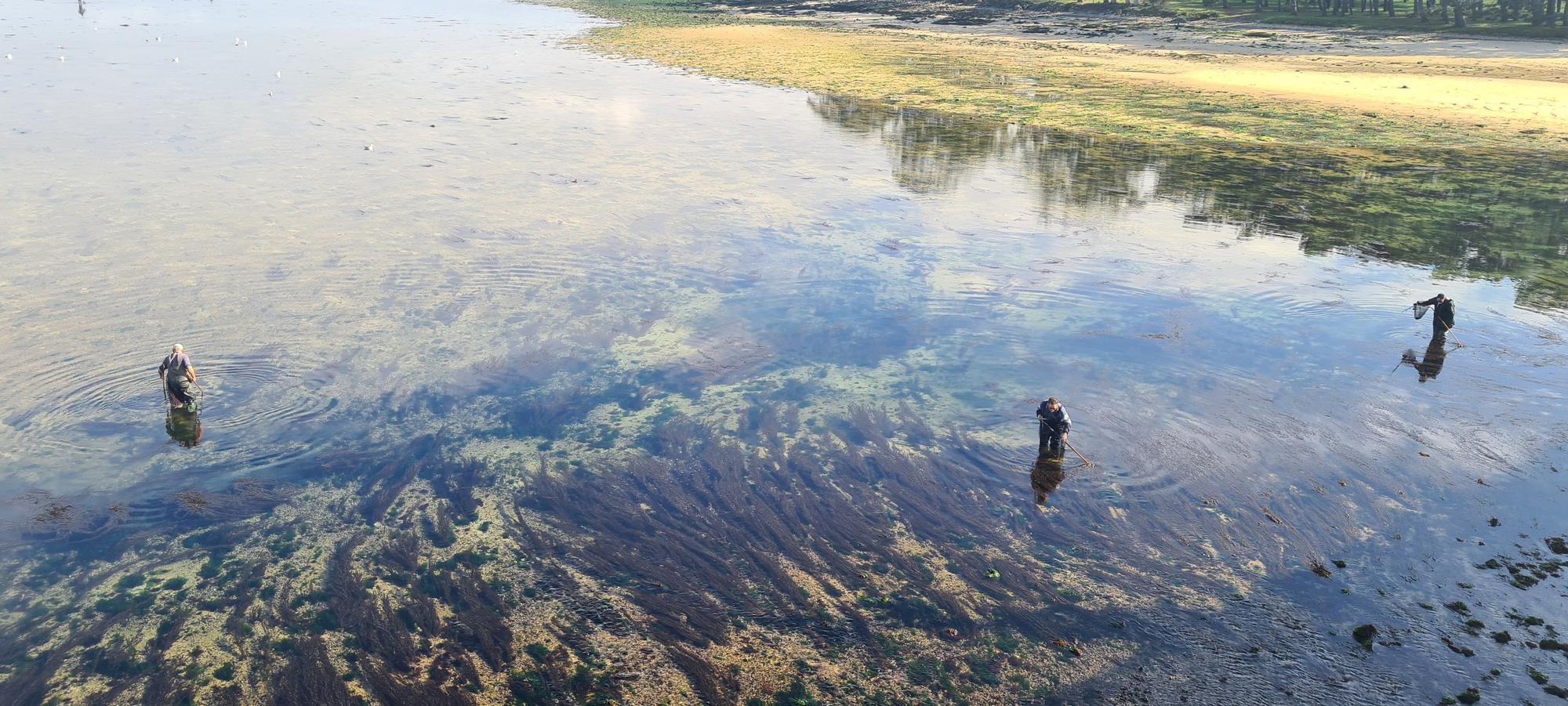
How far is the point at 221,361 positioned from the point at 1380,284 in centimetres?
2498

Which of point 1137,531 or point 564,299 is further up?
point 564,299

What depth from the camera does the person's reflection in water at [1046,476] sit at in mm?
14500

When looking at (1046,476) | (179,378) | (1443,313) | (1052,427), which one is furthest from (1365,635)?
(179,378)

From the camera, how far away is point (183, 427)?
1553cm

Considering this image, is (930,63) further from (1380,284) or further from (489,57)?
(1380,284)

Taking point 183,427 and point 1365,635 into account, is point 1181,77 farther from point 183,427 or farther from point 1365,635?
point 183,427

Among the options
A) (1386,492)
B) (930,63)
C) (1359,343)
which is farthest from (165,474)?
(930,63)

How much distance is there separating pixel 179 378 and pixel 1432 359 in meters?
22.3

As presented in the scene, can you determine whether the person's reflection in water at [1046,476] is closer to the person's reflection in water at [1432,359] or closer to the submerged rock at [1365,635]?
the submerged rock at [1365,635]

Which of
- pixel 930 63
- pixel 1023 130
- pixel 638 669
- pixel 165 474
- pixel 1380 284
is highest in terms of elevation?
pixel 930 63

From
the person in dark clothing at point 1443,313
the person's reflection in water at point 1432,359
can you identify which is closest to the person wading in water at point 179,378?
the person's reflection in water at point 1432,359

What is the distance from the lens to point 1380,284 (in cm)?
2345

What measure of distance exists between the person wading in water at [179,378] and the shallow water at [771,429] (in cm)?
39

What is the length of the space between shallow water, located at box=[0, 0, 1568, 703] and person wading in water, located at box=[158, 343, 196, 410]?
1.27ft
